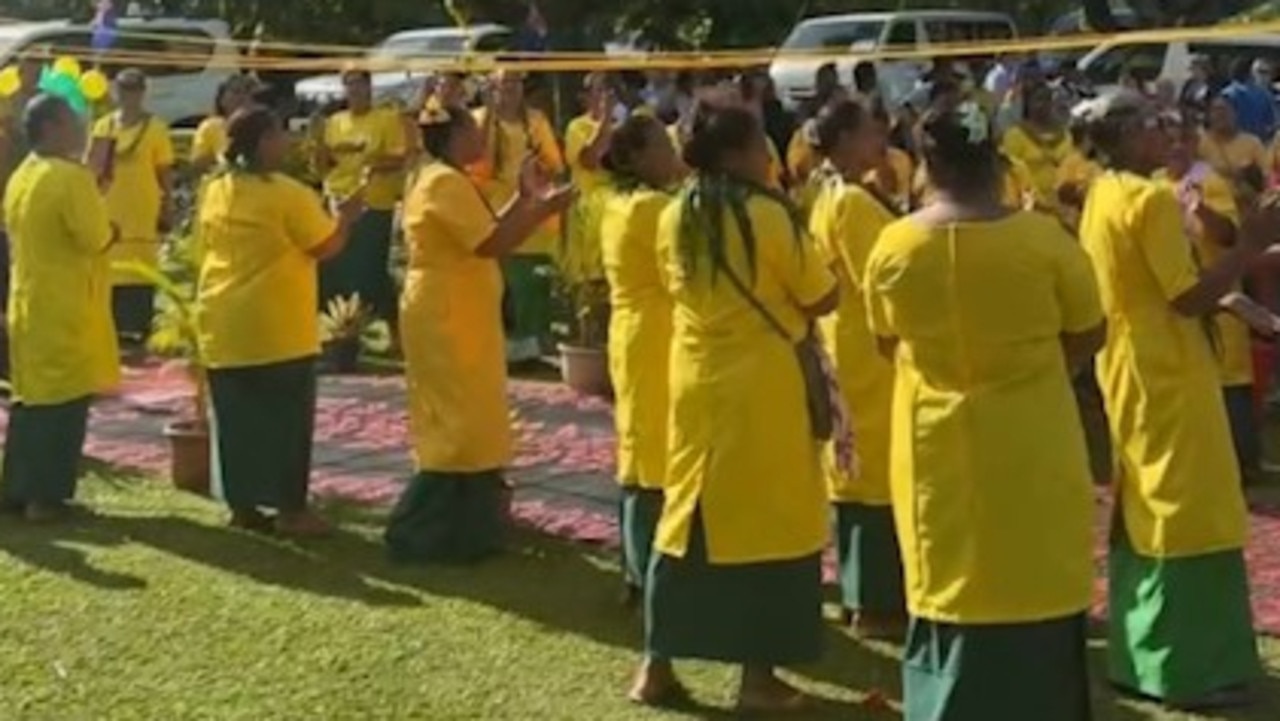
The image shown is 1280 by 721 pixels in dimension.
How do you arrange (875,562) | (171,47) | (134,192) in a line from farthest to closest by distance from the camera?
(171,47) < (134,192) < (875,562)

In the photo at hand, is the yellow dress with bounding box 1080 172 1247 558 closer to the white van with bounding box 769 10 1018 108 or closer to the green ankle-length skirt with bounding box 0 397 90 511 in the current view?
the green ankle-length skirt with bounding box 0 397 90 511

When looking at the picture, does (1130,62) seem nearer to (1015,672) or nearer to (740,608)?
(740,608)

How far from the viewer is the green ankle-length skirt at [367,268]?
12.7 m

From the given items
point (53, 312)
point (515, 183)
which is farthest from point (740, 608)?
point (515, 183)

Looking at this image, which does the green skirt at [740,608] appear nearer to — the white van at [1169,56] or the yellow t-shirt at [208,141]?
the yellow t-shirt at [208,141]

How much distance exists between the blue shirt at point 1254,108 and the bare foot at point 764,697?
34.1 feet

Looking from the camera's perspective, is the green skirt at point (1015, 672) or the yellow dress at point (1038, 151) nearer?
the green skirt at point (1015, 672)

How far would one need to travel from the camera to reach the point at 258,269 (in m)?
8.11

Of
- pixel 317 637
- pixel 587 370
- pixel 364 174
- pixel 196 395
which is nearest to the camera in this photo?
pixel 317 637

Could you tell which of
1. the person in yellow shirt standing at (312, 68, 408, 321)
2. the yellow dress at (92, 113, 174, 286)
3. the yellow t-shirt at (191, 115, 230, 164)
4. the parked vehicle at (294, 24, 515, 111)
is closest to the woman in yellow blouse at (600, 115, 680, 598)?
the person in yellow shirt standing at (312, 68, 408, 321)

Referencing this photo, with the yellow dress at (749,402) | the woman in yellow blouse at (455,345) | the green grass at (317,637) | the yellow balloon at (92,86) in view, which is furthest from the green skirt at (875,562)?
the yellow balloon at (92,86)

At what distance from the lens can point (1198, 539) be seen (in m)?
6.02

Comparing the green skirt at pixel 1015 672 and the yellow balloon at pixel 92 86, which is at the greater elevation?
the yellow balloon at pixel 92 86

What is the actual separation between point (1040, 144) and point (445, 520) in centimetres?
415
